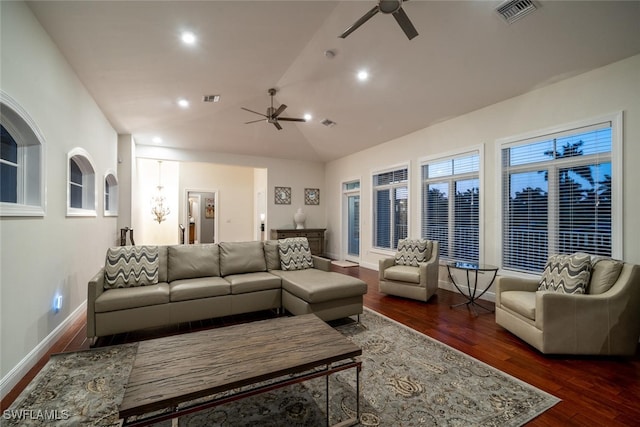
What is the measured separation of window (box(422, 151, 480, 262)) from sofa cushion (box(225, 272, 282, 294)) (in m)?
3.20

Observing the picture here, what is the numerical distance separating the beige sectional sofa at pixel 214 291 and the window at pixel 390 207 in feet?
9.17

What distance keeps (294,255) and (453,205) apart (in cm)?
297

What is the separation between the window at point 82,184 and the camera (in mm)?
3664

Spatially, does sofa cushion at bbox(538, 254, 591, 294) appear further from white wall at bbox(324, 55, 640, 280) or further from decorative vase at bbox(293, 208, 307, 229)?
decorative vase at bbox(293, 208, 307, 229)

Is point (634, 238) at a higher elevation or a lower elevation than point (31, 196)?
lower

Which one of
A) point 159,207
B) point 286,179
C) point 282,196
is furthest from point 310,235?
point 159,207

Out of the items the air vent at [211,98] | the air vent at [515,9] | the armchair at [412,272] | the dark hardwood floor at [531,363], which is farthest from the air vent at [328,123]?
the dark hardwood floor at [531,363]

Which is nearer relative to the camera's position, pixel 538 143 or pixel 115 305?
pixel 115 305

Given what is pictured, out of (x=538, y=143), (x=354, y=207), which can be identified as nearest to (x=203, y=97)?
(x=354, y=207)

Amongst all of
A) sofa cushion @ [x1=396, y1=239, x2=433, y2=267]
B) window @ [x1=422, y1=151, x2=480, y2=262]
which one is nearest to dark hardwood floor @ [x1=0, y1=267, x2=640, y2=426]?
sofa cushion @ [x1=396, y1=239, x2=433, y2=267]

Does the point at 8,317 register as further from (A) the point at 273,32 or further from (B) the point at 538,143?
(B) the point at 538,143

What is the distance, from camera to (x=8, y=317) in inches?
82.1

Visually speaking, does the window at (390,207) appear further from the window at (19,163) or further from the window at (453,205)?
the window at (19,163)

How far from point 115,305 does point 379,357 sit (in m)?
2.56
